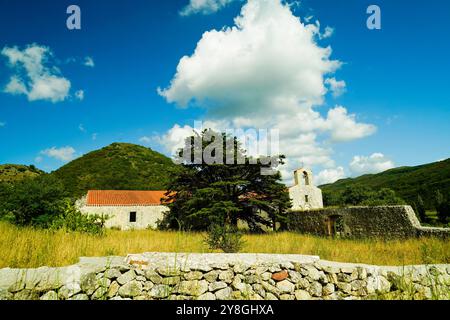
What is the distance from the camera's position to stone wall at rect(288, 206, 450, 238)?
12.5m

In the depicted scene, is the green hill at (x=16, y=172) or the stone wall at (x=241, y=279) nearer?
the stone wall at (x=241, y=279)

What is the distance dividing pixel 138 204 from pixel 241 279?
76.2 ft

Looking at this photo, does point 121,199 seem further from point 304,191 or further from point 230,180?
point 304,191

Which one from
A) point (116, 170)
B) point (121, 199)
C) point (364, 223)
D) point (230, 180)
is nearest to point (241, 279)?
point (364, 223)

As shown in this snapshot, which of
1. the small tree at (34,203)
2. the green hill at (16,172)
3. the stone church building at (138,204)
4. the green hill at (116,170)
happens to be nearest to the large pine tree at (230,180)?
the stone church building at (138,204)

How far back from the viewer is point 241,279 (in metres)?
5.18

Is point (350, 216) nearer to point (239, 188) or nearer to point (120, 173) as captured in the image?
point (239, 188)

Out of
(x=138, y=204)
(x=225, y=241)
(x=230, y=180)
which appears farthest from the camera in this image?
(x=138, y=204)

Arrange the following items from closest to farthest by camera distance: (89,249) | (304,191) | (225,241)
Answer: (89,249), (225,241), (304,191)

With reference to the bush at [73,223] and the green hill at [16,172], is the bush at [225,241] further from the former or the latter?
the green hill at [16,172]

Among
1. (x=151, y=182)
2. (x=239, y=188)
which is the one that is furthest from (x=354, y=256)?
(x=151, y=182)

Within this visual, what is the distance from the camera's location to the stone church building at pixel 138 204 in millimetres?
25375

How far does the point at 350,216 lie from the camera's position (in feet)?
52.1

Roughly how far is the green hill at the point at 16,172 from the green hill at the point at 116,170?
159 inches
